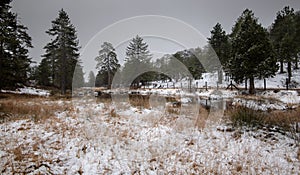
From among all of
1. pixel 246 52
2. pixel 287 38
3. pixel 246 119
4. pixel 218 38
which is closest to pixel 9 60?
pixel 246 119

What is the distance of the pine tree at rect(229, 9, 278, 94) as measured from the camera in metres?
16.5

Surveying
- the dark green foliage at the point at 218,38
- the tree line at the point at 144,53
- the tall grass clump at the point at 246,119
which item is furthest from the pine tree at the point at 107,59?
the tall grass clump at the point at 246,119

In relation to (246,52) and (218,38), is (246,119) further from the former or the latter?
(218,38)

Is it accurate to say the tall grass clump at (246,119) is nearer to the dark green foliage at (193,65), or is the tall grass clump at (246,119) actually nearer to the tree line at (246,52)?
the tree line at (246,52)

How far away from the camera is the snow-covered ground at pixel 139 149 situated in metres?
3.45

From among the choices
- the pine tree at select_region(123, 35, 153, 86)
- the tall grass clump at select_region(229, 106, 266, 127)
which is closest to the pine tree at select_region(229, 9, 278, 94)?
the tall grass clump at select_region(229, 106, 266, 127)

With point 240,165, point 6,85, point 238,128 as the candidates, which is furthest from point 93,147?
point 6,85

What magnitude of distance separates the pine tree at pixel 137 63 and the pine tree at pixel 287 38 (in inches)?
957

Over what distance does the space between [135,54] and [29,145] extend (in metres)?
37.3

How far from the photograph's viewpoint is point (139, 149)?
4.26 m

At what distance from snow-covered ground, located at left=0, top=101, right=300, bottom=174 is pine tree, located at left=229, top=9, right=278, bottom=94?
47.6ft

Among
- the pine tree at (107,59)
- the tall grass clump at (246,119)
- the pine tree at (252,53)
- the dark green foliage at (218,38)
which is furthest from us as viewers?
the pine tree at (107,59)

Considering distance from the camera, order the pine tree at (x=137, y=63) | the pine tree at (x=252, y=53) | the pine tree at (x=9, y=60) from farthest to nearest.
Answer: the pine tree at (x=137, y=63) → the pine tree at (x=252, y=53) → the pine tree at (x=9, y=60)

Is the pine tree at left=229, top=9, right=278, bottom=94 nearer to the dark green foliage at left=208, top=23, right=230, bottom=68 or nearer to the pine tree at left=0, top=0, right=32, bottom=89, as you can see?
the dark green foliage at left=208, top=23, right=230, bottom=68
